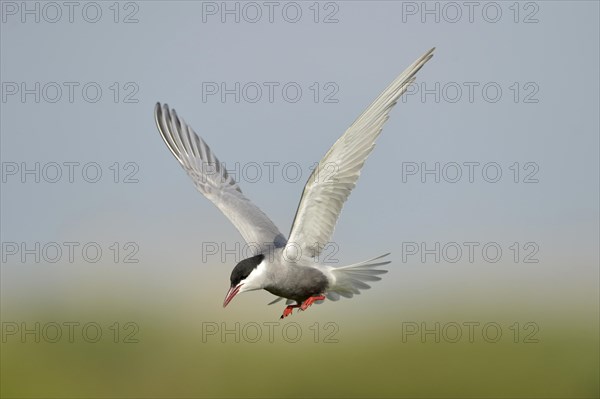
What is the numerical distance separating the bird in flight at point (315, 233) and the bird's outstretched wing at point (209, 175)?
11mm

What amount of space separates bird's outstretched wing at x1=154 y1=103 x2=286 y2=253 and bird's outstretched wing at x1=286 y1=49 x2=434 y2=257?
0.40m

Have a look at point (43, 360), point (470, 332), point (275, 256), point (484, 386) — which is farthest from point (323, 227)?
point (43, 360)

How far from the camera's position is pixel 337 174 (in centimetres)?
705

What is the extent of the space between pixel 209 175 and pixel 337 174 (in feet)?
4.82

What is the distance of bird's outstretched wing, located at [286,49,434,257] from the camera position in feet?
22.6

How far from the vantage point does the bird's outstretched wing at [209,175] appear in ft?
25.0

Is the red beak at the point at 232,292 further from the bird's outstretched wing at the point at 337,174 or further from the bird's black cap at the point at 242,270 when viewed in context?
the bird's outstretched wing at the point at 337,174

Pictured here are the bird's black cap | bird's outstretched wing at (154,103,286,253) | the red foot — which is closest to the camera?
the bird's black cap

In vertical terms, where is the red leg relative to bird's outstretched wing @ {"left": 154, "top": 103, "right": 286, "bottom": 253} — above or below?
below

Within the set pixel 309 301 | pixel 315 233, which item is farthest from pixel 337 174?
pixel 309 301

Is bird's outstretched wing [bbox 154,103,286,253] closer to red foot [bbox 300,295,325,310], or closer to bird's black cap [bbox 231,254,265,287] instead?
red foot [bbox 300,295,325,310]

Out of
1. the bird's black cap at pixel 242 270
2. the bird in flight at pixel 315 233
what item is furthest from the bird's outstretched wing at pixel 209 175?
the bird's black cap at pixel 242 270
